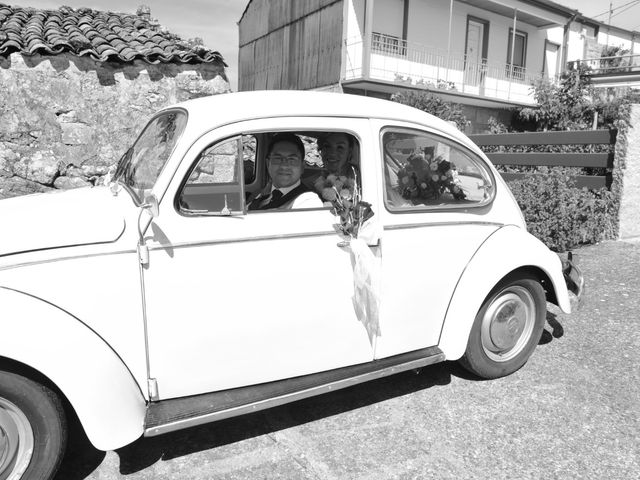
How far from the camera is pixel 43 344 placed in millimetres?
2148

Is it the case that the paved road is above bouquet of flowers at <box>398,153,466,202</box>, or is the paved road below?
below

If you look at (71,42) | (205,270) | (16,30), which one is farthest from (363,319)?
(16,30)

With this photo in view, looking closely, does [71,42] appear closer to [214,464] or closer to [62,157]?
[62,157]

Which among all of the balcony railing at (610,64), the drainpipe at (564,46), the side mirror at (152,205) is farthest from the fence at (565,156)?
the drainpipe at (564,46)

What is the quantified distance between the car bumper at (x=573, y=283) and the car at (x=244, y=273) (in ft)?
1.40

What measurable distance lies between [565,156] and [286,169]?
613 centimetres

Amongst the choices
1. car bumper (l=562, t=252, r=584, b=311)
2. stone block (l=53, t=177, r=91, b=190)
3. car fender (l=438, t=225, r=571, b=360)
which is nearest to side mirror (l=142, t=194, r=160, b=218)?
Answer: car fender (l=438, t=225, r=571, b=360)

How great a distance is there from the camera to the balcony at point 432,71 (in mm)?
16156

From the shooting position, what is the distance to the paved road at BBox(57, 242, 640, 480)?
2.66 meters

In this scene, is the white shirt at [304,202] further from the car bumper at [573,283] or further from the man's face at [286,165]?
the car bumper at [573,283]

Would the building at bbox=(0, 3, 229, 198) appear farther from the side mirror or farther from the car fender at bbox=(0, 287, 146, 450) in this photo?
the car fender at bbox=(0, 287, 146, 450)

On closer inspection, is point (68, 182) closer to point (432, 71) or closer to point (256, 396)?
point (256, 396)

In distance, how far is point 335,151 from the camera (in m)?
3.08

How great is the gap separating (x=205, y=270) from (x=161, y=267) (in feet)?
0.68
